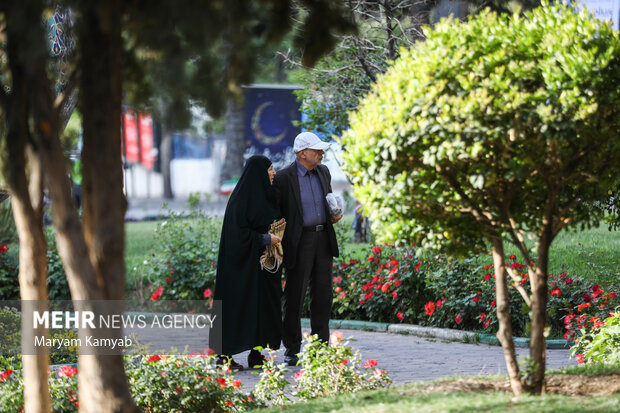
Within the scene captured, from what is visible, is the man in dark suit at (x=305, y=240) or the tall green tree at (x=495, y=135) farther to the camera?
the man in dark suit at (x=305, y=240)

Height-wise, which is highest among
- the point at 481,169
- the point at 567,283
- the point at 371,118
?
the point at 371,118

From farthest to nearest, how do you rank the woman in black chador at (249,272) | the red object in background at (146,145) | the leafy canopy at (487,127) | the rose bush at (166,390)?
the red object in background at (146,145) → the woman in black chador at (249,272) → the rose bush at (166,390) → the leafy canopy at (487,127)

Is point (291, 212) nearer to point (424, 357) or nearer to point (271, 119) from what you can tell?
point (424, 357)

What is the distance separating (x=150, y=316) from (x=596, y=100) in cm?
813

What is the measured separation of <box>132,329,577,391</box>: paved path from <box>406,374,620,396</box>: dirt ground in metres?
1.74

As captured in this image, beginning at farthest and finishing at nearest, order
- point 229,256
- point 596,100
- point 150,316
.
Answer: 1. point 150,316
2. point 229,256
3. point 596,100

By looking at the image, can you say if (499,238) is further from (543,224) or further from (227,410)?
(227,410)

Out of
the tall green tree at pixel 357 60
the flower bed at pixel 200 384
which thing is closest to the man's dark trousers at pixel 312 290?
the flower bed at pixel 200 384

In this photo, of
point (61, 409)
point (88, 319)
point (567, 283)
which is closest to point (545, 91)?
point (88, 319)

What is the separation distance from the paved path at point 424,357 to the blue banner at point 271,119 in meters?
8.62

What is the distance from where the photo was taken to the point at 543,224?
188 inches

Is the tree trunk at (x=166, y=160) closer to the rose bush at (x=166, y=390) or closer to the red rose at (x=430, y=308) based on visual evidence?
the red rose at (x=430, y=308)

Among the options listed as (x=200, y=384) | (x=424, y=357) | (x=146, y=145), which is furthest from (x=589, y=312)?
(x=146, y=145)

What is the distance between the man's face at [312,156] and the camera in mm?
7770
